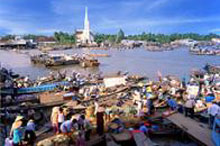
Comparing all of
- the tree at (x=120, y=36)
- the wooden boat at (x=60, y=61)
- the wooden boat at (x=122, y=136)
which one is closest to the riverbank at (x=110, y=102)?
the wooden boat at (x=122, y=136)

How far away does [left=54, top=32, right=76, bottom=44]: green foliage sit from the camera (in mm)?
138950

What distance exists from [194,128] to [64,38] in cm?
13826

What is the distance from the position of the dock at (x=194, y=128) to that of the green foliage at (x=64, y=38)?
129393mm

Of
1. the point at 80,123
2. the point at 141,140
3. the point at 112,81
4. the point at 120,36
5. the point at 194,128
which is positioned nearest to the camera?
the point at 141,140

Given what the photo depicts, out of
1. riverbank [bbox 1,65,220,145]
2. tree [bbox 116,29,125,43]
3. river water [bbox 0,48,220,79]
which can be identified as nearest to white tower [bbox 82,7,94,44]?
tree [bbox 116,29,125,43]

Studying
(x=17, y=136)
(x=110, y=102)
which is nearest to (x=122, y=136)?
(x=17, y=136)

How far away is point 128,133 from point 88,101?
6.98 metres

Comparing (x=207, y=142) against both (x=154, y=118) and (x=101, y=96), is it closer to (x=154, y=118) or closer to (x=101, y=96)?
(x=154, y=118)

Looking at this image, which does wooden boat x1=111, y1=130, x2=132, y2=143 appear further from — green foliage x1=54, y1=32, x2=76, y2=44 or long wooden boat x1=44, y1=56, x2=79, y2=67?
green foliage x1=54, y1=32, x2=76, y2=44

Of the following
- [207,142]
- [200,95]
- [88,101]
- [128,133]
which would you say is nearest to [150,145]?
[128,133]

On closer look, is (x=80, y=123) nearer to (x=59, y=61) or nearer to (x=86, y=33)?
(x=59, y=61)

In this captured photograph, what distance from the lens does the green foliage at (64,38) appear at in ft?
456

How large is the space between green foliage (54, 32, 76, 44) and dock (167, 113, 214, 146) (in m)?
129

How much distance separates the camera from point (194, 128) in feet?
32.0
